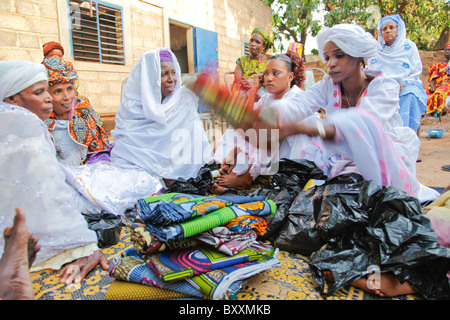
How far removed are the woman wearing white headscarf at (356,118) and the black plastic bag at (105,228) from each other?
1.50 meters

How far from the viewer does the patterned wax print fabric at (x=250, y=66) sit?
18.2ft

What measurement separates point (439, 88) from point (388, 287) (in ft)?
31.5

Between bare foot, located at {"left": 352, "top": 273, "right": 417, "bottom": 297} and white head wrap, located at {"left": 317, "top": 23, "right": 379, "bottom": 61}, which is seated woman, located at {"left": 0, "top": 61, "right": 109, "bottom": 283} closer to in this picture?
bare foot, located at {"left": 352, "top": 273, "right": 417, "bottom": 297}

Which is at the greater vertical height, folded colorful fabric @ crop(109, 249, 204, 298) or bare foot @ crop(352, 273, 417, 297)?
folded colorful fabric @ crop(109, 249, 204, 298)

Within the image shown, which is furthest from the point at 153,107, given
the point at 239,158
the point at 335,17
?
the point at 335,17

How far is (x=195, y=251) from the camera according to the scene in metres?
1.81

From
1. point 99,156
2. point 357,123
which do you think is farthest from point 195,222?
point 99,156

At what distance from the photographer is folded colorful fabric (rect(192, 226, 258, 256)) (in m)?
1.78

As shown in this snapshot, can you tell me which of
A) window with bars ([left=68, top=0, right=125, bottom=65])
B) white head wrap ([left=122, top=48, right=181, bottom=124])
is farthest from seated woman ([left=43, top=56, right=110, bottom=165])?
window with bars ([left=68, top=0, right=125, bottom=65])

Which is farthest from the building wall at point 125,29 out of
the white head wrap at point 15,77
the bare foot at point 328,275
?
the bare foot at point 328,275

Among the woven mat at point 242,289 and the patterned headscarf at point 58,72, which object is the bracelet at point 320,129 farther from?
the patterned headscarf at point 58,72

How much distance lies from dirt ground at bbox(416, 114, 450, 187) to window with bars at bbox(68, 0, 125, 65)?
6198 mm

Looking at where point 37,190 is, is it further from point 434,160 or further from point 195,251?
point 434,160
